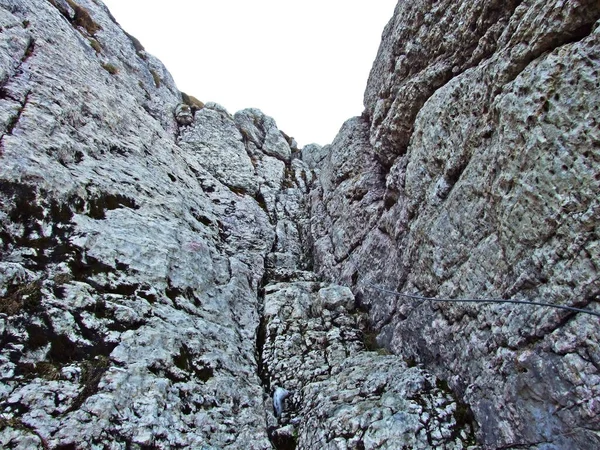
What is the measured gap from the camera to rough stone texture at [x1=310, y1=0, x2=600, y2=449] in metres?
8.51

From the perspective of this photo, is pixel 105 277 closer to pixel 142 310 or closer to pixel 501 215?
pixel 142 310

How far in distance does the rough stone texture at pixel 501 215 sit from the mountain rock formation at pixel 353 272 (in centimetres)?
7

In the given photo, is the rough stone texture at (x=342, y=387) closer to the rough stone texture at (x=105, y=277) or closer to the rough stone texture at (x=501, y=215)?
the rough stone texture at (x=501, y=215)

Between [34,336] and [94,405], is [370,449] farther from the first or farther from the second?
[34,336]

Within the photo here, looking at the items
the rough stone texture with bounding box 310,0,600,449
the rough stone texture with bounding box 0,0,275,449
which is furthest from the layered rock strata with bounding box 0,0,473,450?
the rough stone texture with bounding box 310,0,600,449

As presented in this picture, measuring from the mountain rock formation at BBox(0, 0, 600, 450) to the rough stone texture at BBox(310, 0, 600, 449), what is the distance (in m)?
0.07

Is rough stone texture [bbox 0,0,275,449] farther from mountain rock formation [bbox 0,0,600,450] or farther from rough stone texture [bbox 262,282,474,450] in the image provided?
rough stone texture [bbox 262,282,474,450]

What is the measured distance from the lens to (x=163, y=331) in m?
14.0

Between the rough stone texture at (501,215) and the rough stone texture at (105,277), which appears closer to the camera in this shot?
the rough stone texture at (501,215)

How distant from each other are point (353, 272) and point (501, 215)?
1263cm

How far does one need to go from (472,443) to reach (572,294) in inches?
230

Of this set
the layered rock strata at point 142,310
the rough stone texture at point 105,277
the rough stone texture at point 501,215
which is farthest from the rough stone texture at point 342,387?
the rough stone texture at point 105,277

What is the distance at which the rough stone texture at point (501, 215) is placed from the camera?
335 inches

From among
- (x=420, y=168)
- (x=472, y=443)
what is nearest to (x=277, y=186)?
(x=420, y=168)
